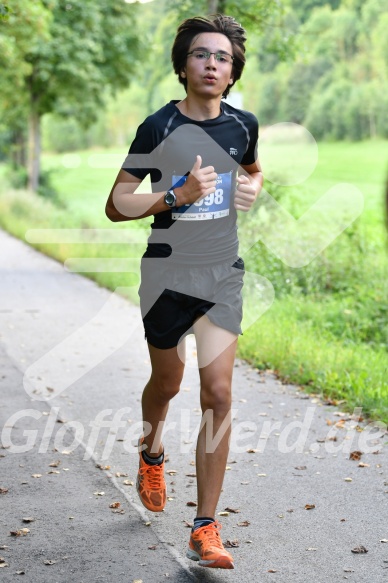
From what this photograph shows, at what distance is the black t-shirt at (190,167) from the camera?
162 inches

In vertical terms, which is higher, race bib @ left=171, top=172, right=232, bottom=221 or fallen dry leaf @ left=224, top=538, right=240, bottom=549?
race bib @ left=171, top=172, right=232, bottom=221

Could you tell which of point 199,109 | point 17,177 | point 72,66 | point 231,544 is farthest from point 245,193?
point 17,177

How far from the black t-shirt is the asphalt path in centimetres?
136

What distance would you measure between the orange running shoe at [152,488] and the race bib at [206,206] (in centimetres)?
132

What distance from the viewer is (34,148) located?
32.3 m

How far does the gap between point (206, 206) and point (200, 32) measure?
0.79 metres

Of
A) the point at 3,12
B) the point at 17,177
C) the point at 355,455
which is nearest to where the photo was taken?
the point at 3,12

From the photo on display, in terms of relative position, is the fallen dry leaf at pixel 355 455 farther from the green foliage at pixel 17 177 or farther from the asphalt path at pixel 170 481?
the green foliage at pixel 17 177

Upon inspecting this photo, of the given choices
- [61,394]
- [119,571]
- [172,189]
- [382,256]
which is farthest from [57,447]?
[382,256]

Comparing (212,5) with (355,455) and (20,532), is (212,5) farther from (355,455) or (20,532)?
→ (20,532)

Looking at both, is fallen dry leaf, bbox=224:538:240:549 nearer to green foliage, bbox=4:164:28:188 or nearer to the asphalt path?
the asphalt path

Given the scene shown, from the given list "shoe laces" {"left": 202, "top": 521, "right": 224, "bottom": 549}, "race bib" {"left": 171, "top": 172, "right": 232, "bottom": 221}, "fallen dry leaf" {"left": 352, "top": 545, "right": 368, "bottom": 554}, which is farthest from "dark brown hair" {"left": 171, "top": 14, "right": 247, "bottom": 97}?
"fallen dry leaf" {"left": 352, "top": 545, "right": 368, "bottom": 554}

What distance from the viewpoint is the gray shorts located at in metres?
4.24

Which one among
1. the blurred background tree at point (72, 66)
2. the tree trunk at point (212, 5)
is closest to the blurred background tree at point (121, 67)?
the blurred background tree at point (72, 66)
